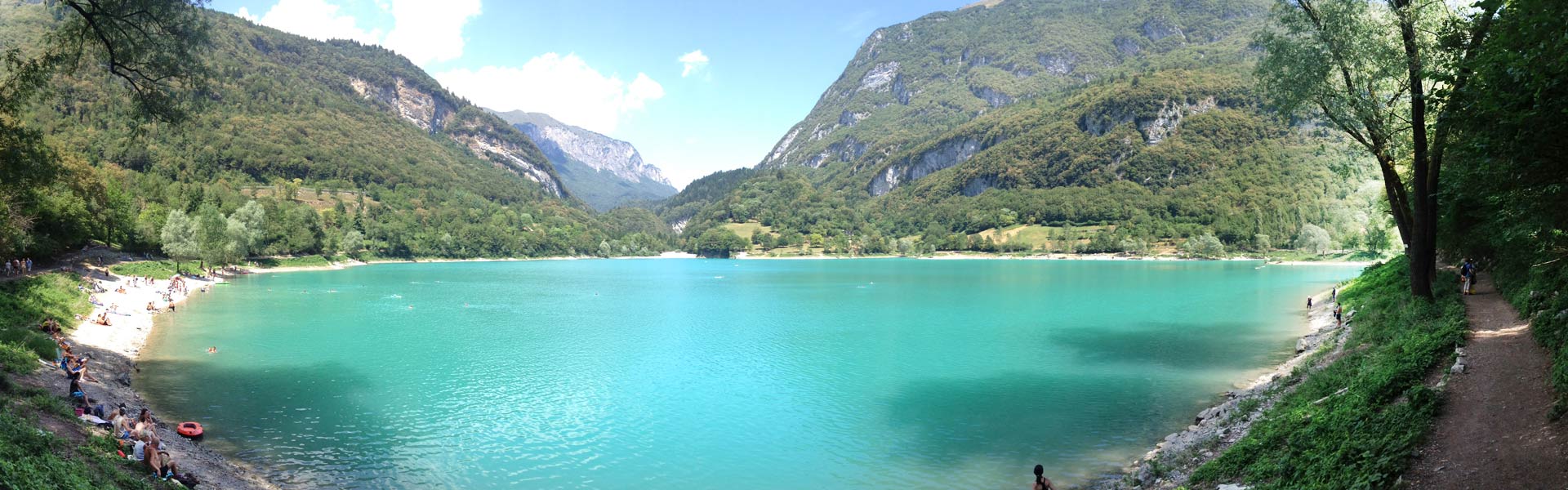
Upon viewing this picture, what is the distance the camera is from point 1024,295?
7831cm

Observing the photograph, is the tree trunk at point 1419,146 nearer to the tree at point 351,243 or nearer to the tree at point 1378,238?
the tree at point 1378,238

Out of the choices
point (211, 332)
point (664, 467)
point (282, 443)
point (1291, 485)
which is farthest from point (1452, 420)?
point (211, 332)

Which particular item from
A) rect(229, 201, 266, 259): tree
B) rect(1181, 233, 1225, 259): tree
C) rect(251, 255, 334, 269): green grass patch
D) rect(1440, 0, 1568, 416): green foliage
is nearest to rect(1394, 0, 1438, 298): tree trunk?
rect(1440, 0, 1568, 416): green foliage

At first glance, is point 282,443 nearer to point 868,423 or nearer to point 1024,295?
point 868,423

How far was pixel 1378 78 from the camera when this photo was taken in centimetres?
2180

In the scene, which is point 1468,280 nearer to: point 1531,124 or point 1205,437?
point 1205,437

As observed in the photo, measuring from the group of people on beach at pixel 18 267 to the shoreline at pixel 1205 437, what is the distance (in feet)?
197

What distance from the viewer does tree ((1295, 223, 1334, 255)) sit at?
15550 cm

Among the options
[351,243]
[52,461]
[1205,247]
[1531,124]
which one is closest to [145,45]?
[52,461]

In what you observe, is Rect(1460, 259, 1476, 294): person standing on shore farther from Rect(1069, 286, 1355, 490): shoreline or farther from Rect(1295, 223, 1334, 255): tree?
Rect(1295, 223, 1334, 255): tree

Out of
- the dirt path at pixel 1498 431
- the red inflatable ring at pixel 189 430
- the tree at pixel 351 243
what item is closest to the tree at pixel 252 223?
the tree at pixel 351 243

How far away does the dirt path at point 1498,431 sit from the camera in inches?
356

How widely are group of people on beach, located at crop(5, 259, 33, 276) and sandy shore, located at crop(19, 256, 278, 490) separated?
12.8ft

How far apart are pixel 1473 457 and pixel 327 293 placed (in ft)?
292
